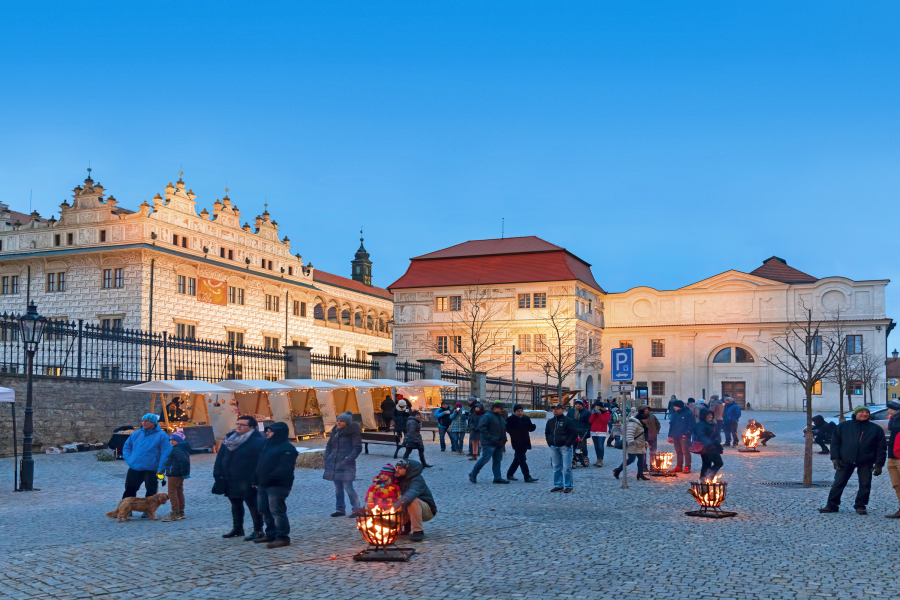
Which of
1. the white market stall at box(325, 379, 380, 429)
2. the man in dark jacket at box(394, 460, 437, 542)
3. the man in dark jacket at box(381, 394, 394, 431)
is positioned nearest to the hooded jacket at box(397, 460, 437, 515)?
the man in dark jacket at box(394, 460, 437, 542)

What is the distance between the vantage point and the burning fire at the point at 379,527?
926cm

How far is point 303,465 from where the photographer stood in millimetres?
19172

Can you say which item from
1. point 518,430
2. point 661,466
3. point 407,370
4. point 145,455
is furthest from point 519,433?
point 407,370

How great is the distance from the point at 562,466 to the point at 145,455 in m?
6.89

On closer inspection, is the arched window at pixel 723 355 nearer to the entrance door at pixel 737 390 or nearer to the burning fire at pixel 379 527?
the entrance door at pixel 737 390

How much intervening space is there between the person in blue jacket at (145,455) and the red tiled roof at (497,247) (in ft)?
176

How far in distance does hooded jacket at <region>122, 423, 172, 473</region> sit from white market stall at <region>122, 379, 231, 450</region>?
27.2ft

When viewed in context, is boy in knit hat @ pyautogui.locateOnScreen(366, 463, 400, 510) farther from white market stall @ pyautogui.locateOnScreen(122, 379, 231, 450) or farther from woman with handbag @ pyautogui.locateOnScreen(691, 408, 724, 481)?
white market stall @ pyautogui.locateOnScreen(122, 379, 231, 450)

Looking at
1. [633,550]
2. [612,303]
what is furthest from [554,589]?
[612,303]

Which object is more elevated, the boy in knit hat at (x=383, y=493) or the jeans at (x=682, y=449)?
the boy in knit hat at (x=383, y=493)

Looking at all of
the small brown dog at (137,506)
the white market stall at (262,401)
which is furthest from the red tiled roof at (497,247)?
the small brown dog at (137,506)

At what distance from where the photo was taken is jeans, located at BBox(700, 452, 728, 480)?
15.4m

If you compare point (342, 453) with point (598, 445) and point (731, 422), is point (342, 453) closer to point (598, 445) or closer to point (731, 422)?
point (598, 445)

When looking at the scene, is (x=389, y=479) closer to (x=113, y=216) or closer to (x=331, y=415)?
(x=331, y=415)
